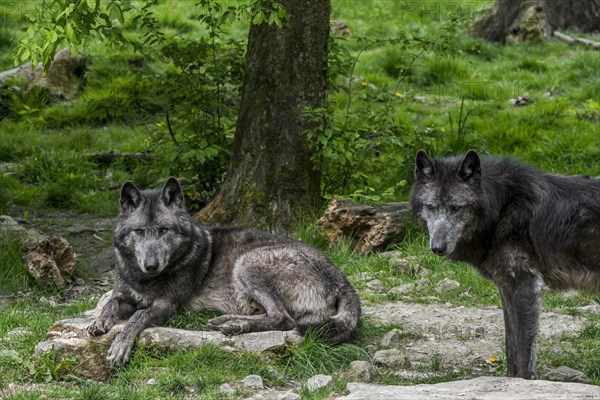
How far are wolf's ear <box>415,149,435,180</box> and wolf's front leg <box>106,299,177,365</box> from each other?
2309 millimetres

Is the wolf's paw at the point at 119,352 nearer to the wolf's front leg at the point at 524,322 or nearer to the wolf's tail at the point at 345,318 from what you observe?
the wolf's tail at the point at 345,318

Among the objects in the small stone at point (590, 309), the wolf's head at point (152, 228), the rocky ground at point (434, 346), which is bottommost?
the rocky ground at point (434, 346)

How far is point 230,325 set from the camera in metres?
7.16

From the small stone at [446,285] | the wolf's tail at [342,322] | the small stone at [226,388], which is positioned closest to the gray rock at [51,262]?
the wolf's tail at [342,322]

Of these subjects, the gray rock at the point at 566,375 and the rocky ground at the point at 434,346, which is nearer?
the rocky ground at the point at 434,346

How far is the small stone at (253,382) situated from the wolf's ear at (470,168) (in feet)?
7.08

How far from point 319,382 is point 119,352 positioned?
61.6 inches

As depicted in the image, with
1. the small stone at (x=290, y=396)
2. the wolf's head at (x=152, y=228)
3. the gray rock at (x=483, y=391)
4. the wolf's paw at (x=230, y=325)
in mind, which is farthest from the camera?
the wolf's head at (x=152, y=228)

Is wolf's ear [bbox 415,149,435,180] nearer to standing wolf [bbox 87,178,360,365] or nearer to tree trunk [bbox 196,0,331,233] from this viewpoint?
standing wolf [bbox 87,178,360,365]

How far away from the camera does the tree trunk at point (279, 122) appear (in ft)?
33.8

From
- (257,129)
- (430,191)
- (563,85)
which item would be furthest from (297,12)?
(563,85)

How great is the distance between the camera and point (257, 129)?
1042 centimetres

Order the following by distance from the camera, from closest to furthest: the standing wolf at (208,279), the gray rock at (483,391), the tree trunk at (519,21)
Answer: the gray rock at (483,391) < the standing wolf at (208,279) < the tree trunk at (519,21)

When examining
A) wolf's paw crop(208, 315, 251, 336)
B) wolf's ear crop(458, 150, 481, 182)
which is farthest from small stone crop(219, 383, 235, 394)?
wolf's ear crop(458, 150, 481, 182)
